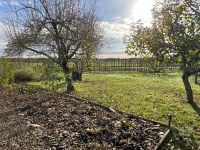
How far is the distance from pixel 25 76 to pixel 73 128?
45.8 feet

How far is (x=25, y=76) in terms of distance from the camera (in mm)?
19672

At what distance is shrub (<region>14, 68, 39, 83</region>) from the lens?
63.4 feet

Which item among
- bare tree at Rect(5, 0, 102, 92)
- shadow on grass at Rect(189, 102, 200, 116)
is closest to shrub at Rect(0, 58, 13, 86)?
bare tree at Rect(5, 0, 102, 92)

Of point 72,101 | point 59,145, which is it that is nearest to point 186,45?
point 59,145

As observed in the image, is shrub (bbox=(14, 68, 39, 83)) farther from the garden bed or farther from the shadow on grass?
the shadow on grass

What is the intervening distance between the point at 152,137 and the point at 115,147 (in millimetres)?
1029

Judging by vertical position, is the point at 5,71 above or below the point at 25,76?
above

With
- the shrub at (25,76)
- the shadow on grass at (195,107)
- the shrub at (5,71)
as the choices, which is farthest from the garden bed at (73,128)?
the shrub at (25,76)

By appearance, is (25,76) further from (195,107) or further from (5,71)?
(195,107)

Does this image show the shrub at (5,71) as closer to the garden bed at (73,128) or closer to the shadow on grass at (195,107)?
the garden bed at (73,128)

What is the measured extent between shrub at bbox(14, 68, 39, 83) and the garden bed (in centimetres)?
1033

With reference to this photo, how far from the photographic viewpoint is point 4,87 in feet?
49.1

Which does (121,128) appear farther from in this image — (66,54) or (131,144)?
(66,54)

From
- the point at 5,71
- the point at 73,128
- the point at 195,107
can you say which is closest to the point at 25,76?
the point at 5,71
